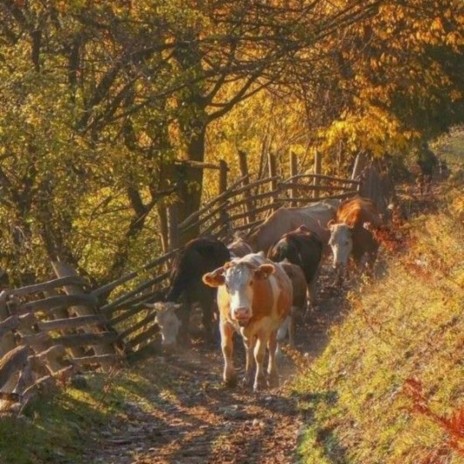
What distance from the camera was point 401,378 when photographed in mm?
9438

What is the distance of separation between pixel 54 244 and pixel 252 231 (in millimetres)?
4822

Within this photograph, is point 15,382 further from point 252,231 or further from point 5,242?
point 252,231

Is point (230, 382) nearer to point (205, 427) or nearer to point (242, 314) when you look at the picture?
point (242, 314)

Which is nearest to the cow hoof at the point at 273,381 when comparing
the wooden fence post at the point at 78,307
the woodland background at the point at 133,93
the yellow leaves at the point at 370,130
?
the wooden fence post at the point at 78,307

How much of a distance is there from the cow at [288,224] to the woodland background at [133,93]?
1658 mm

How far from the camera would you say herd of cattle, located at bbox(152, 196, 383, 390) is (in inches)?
551

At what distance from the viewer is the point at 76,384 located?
13.8 meters

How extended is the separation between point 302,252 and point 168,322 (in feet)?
10.2

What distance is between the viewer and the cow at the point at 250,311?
13.7 metres

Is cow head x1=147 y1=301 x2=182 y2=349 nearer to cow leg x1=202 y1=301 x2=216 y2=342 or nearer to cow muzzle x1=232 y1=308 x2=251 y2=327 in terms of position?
cow leg x1=202 y1=301 x2=216 y2=342

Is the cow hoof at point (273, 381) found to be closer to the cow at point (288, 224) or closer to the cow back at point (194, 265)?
the cow back at point (194, 265)

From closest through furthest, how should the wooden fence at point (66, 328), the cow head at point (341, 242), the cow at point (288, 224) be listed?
the wooden fence at point (66, 328), the cow head at point (341, 242), the cow at point (288, 224)

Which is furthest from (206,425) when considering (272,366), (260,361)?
(272,366)

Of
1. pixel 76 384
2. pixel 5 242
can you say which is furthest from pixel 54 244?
pixel 76 384
